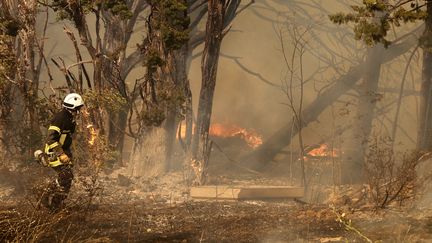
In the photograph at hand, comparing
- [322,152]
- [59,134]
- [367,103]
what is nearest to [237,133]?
[322,152]

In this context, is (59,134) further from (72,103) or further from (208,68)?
(208,68)

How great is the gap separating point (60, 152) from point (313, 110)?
9.26 m

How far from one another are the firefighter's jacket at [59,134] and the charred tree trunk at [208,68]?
384 centimetres

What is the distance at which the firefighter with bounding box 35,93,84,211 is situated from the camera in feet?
29.4

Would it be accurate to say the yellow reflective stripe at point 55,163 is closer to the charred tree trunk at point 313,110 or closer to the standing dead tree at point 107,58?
the standing dead tree at point 107,58

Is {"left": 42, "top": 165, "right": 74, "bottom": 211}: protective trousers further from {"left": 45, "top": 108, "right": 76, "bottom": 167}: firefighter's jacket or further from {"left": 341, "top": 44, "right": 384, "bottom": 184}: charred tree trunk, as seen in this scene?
{"left": 341, "top": 44, "right": 384, "bottom": 184}: charred tree trunk

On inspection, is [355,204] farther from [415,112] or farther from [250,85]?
[250,85]

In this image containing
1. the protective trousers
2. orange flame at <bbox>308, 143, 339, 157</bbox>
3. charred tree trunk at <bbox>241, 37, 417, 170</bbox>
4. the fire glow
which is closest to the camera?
the protective trousers

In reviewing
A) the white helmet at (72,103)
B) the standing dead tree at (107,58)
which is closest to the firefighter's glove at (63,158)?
the white helmet at (72,103)

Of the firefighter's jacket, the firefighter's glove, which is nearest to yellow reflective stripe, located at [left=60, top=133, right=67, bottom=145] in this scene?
the firefighter's jacket

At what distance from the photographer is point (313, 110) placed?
16.8 m

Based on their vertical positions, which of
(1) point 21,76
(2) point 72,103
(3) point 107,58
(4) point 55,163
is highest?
(3) point 107,58

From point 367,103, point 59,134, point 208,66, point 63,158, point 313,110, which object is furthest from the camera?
point 313,110

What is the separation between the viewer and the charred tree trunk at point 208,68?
40.4 feet
